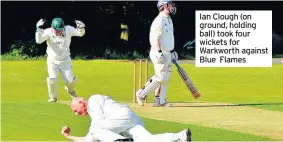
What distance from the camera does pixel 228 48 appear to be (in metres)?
23.8

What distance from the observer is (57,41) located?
60.0ft

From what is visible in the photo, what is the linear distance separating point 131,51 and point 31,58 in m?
5.02

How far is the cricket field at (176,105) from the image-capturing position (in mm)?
13938

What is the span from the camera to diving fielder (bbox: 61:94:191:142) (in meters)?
10.8

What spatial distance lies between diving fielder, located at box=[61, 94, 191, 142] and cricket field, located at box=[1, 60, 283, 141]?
7.00 feet

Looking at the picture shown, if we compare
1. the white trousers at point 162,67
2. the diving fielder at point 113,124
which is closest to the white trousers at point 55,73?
the white trousers at point 162,67

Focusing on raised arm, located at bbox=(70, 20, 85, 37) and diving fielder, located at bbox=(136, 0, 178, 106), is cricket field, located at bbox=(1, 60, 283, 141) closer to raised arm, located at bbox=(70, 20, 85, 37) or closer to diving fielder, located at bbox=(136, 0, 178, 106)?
diving fielder, located at bbox=(136, 0, 178, 106)

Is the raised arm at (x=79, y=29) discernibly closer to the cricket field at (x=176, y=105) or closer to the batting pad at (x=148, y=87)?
the cricket field at (x=176, y=105)

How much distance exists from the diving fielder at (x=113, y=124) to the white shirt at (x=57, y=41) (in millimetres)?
7380

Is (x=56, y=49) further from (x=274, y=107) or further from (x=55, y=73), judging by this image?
(x=274, y=107)

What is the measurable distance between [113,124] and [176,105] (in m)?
7.29

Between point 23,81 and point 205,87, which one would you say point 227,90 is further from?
point 23,81

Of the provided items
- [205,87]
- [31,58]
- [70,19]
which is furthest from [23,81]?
[70,19]
